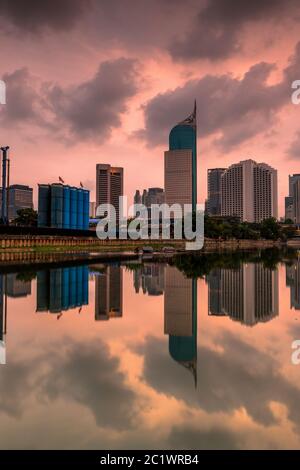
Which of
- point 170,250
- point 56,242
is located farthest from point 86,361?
point 170,250

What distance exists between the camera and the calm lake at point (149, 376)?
7.51 m

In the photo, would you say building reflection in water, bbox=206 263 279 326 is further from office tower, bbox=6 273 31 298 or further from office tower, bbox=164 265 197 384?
office tower, bbox=6 273 31 298

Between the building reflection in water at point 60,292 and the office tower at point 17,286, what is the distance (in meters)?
0.85

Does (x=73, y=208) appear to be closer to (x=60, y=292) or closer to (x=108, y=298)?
(x=60, y=292)

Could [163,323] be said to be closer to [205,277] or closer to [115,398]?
[115,398]

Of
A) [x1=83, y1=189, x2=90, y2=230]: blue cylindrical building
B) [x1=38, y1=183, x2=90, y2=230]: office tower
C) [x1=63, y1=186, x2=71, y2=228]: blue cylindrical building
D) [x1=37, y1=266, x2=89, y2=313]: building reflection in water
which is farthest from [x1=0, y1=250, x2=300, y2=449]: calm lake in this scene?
[x1=83, y1=189, x2=90, y2=230]: blue cylindrical building

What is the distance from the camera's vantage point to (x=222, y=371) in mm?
10898

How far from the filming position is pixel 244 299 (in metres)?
24.4

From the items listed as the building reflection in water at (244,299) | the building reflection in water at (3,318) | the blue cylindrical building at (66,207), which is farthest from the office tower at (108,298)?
the blue cylindrical building at (66,207)

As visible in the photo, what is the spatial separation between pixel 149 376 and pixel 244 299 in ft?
49.7

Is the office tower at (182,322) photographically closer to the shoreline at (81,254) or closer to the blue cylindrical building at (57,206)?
the shoreline at (81,254)

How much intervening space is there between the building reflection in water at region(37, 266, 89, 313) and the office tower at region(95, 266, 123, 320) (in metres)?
1.01

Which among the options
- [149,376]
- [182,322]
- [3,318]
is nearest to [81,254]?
[3,318]

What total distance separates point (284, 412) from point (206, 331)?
762 centimetres
